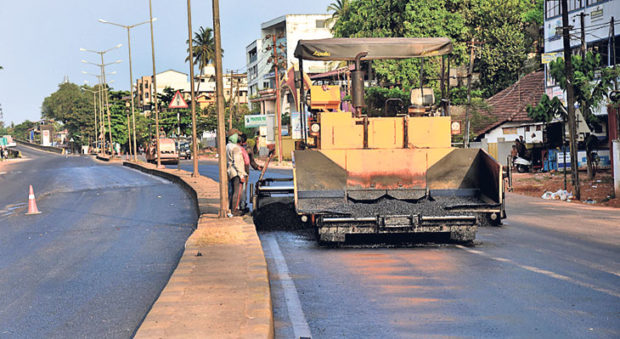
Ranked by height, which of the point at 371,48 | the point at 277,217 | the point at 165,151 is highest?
the point at 371,48

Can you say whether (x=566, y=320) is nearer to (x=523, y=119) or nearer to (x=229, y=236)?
(x=229, y=236)

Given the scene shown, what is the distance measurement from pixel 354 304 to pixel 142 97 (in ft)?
496

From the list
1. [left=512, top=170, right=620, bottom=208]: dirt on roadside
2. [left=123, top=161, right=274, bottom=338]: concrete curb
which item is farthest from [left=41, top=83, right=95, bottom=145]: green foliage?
[left=123, top=161, right=274, bottom=338]: concrete curb

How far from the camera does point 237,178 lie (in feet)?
46.3

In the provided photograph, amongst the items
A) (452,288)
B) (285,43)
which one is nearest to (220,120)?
(452,288)

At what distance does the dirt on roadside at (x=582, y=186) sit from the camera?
20070mm

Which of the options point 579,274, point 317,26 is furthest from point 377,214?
point 317,26

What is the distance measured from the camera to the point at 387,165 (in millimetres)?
11250

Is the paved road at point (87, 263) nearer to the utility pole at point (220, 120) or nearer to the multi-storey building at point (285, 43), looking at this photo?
the utility pole at point (220, 120)

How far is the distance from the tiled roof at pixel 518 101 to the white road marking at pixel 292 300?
117 feet

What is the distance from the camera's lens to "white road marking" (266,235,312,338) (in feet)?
18.7

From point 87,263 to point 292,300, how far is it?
4191 millimetres

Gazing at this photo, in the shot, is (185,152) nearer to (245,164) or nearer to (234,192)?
(245,164)

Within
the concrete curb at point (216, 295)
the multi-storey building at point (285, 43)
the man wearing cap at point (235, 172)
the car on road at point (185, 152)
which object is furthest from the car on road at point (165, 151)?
the concrete curb at point (216, 295)
